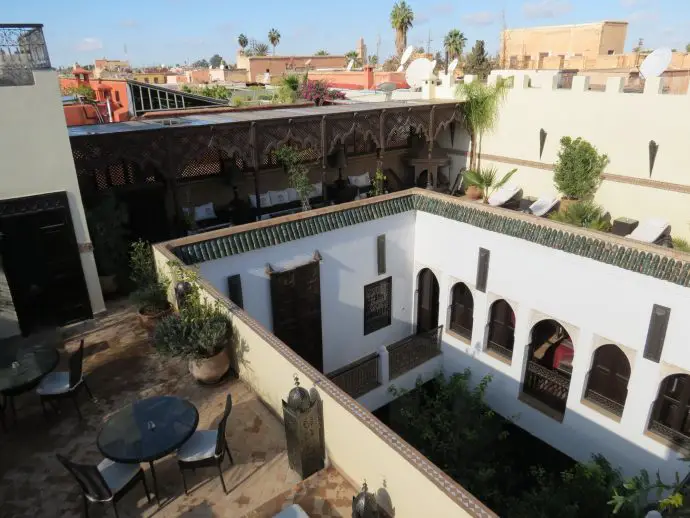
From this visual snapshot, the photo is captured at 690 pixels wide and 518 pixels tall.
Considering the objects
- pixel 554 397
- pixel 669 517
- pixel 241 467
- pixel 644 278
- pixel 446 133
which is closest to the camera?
pixel 669 517

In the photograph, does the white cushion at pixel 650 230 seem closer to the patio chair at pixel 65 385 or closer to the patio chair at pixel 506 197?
the patio chair at pixel 506 197

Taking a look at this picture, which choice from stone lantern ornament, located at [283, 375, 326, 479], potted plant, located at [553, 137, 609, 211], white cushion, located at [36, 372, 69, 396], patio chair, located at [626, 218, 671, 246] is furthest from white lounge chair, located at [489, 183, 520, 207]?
white cushion, located at [36, 372, 69, 396]

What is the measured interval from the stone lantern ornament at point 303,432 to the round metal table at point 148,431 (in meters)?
1.04

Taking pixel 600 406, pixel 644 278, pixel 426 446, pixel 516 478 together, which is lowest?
pixel 516 478

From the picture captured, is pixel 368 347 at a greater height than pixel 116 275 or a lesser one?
lesser

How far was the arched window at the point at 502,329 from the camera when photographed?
37.8 feet

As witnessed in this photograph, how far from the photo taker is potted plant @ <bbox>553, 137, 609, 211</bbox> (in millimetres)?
15672

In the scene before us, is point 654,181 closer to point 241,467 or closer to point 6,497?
point 241,467

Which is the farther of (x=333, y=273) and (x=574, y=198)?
(x=574, y=198)

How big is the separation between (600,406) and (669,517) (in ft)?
16.7

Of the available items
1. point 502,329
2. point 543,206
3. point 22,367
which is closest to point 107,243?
point 22,367

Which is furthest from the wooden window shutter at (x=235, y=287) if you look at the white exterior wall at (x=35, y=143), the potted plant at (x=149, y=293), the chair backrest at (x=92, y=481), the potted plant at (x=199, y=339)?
the chair backrest at (x=92, y=481)

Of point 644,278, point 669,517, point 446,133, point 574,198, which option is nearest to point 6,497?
point 669,517

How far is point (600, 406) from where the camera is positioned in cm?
998
